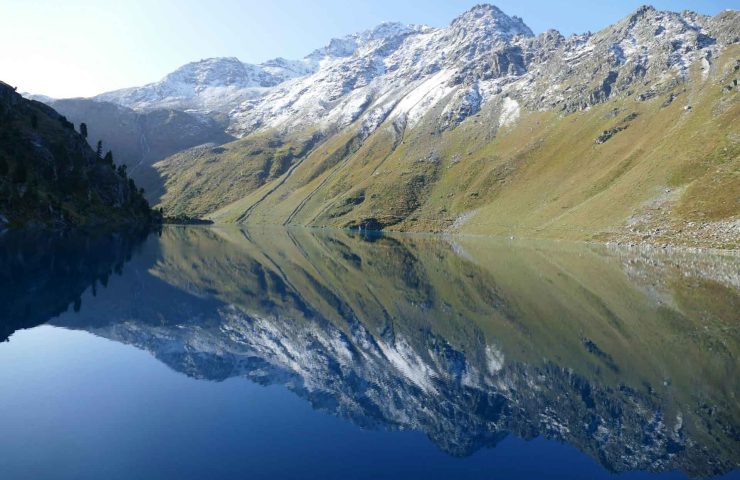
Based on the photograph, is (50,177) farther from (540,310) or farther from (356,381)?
(356,381)

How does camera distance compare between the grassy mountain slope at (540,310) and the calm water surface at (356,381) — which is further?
the grassy mountain slope at (540,310)

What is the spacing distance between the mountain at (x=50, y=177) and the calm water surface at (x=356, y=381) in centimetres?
5696

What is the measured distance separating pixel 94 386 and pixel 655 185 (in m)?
169

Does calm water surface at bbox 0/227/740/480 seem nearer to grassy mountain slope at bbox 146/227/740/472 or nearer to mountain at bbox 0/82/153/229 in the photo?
grassy mountain slope at bbox 146/227/740/472

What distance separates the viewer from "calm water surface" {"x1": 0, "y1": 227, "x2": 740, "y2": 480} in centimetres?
1833

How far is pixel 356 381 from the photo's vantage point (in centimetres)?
2705

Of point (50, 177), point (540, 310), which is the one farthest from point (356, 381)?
point (50, 177)

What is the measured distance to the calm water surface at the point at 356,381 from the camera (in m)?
18.3

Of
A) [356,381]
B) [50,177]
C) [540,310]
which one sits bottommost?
[356,381]

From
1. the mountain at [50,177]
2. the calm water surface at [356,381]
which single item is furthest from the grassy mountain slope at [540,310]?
the mountain at [50,177]

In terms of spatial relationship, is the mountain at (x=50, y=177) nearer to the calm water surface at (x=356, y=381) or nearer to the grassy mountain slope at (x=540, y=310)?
the grassy mountain slope at (x=540, y=310)

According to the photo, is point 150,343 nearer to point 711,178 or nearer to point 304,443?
point 304,443

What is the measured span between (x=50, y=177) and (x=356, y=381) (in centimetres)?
12241

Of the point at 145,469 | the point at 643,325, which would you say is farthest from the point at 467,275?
the point at 145,469
